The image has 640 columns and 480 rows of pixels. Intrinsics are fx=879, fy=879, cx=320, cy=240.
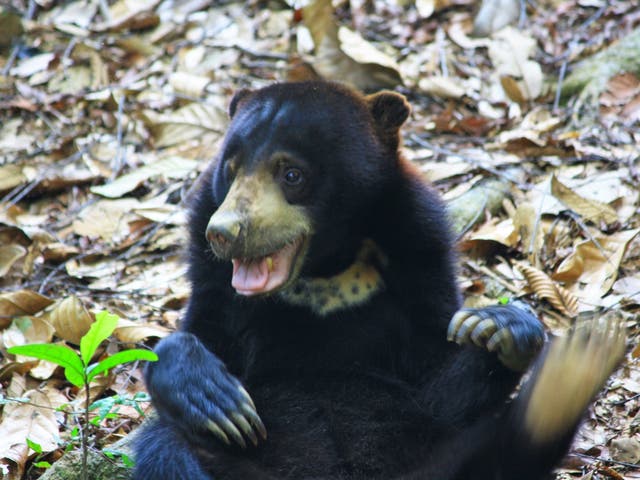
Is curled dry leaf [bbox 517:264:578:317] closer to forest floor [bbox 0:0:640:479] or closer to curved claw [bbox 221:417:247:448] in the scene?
forest floor [bbox 0:0:640:479]

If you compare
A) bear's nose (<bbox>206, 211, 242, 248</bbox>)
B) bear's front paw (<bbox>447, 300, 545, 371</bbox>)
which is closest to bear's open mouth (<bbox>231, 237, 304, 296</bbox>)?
bear's nose (<bbox>206, 211, 242, 248</bbox>)

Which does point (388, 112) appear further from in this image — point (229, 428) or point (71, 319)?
point (71, 319)

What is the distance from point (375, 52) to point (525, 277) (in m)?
2.94

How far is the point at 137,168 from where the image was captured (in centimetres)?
683

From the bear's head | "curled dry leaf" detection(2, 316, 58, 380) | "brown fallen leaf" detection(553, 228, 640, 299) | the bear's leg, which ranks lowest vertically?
"curled dry leaf" detection(2, 316, 58, 380)

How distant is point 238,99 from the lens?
14.3 ft

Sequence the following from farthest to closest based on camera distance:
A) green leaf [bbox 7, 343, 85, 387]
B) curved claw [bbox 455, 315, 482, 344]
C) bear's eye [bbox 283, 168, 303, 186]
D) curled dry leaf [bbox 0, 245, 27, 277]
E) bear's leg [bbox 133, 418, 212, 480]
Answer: curled dry leaf [bbox 0, 245, 27, 277] < bear's eye [bbox 283, 168, 303, 186] < curved claw [bbox 455, 315, 482, 344] < bear's leg [bbox 133, 418, 212, 480] < green leaf [bbox 7, 343, 85, 387]

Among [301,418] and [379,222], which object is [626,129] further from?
[301,418]

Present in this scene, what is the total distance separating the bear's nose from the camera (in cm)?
341

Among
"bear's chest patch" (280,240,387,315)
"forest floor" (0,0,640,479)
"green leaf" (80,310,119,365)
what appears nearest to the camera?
"green leaf" (80,310,119,365)

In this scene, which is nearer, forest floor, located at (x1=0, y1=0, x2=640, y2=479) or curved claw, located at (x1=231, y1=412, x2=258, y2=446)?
curved claw, located at (x1=231, y1=412, x2=258, y2=446)

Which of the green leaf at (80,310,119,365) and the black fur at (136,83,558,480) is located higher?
the green leaf at (80,310,119,365)

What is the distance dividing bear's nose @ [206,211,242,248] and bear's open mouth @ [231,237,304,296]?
0.15 meters

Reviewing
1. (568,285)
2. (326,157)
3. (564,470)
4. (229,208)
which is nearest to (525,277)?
(568,285)
